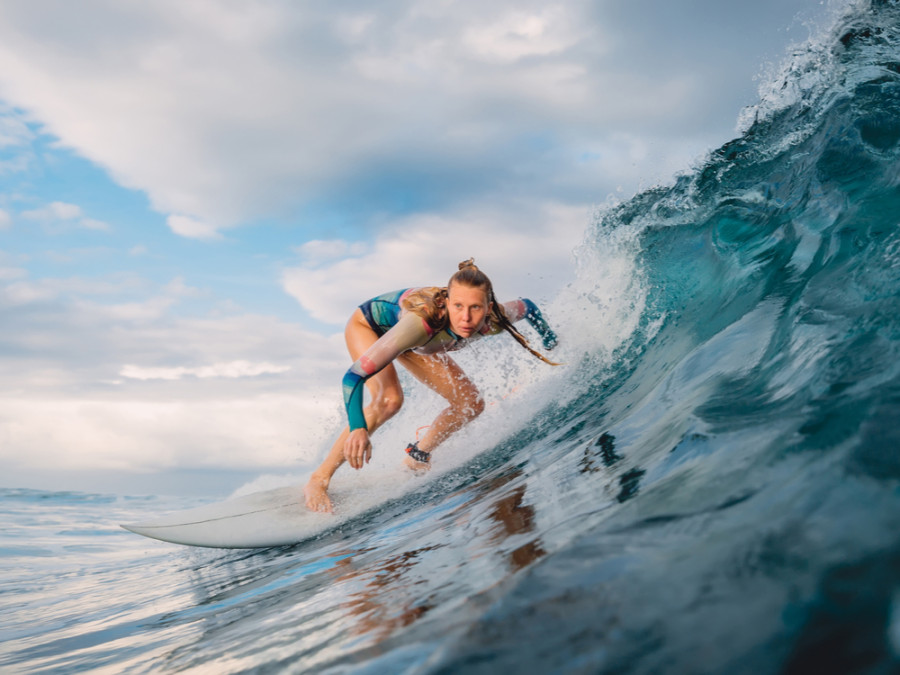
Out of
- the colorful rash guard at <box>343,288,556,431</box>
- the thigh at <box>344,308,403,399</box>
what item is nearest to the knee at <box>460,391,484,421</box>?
the colorful rash guard at <box>343,288,556,431</box>

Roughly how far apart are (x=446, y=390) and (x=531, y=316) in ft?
3.24

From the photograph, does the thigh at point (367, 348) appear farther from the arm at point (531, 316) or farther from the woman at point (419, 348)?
the arm at point (531, 316)

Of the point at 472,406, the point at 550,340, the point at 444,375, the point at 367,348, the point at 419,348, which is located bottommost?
the point at 472,406

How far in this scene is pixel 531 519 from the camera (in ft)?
6.78

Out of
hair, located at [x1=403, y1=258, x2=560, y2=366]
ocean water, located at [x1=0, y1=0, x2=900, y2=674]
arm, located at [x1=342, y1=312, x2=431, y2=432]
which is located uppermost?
hair, located at [x1=403, y1=258, x2=560, y2=366]

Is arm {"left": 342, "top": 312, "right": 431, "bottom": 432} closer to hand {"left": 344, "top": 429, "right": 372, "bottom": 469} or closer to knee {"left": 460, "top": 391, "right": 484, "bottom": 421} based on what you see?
hand {"left": 344, "top": 429, "right": 372, "bottom": 469}

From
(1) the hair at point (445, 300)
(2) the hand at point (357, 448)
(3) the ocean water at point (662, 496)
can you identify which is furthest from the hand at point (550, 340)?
→ (2) the hand at point (357, 448)

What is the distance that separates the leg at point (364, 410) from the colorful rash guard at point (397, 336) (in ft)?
0.45

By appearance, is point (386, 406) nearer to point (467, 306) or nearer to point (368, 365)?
point (368, 365)

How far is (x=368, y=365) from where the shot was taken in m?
3.87

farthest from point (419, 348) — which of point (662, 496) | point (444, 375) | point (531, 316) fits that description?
point (662, 496)

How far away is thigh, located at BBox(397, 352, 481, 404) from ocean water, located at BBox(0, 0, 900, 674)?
1.64 ft

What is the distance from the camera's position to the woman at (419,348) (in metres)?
3.84

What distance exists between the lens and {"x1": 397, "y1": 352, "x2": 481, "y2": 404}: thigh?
4656 millimetres
